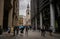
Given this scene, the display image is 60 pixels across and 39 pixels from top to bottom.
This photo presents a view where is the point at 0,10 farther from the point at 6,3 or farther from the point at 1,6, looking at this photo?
the point at 6,3

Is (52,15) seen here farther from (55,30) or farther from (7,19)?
(7,19)

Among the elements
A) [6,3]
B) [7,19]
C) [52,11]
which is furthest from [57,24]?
[7,19]

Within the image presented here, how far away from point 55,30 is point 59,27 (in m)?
1.47

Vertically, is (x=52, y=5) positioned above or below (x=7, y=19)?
above

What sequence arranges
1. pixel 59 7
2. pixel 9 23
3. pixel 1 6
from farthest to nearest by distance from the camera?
1. pixel 9 23
2. pixel 59 7
3. pixel 1 6

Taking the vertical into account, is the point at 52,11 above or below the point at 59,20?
above

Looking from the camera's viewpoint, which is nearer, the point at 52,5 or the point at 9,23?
the point at 52,5

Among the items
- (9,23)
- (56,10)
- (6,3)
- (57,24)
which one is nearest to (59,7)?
(56,10)

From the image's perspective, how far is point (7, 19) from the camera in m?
47.7

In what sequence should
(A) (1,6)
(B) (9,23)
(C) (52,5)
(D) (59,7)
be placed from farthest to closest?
(B) (9,23), (C) (52,5), (D) (59,7), (A) (1,6)

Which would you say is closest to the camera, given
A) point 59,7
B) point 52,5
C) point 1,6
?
point 1,6

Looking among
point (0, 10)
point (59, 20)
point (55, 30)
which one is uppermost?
point (0, 10)

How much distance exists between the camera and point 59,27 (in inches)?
1409

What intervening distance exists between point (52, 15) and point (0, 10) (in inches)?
626
